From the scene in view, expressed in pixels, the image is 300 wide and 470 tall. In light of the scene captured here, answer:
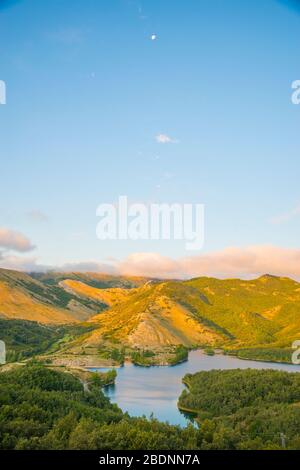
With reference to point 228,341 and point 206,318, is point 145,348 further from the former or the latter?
point 206,318

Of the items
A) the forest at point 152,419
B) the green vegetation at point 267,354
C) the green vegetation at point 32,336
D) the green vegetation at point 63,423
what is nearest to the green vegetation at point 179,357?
the green vegetation at point 267,354

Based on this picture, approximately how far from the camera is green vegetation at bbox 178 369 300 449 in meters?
45.1

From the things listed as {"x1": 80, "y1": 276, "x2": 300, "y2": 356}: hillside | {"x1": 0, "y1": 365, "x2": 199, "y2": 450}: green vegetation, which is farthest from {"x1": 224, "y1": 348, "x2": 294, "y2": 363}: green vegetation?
{"x1": 0, "y1": 365, "x2": 199, "y2": 450}: green vegetation

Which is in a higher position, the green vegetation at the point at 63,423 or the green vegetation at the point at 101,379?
the green vegetation at the point at 63,423

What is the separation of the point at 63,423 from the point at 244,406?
37147 mm

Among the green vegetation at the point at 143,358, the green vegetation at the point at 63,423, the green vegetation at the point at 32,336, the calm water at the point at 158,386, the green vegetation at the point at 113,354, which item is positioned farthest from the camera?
the green vegetation at the point at 32,336

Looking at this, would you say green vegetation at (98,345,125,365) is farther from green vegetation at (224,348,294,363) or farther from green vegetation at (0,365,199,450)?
green vegetation at (0,365,199,450)

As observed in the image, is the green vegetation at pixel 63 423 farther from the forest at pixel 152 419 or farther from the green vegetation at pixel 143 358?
the green vegetation at pixel 143 358

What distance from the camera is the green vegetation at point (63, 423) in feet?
112

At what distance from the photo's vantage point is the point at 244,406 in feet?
228

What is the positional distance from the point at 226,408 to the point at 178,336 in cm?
9445

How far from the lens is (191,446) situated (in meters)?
37.9

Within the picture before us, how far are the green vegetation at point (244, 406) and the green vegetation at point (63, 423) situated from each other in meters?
4.24
